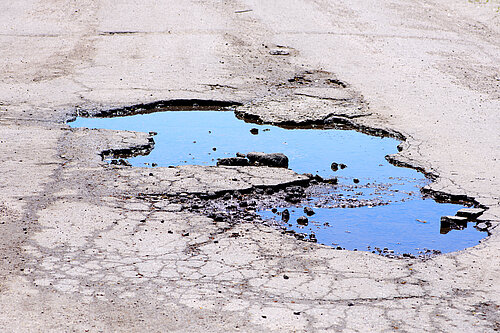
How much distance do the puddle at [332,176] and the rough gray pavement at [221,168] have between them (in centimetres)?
28

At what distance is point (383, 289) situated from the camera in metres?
4.64

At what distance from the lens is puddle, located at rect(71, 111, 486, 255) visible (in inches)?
223

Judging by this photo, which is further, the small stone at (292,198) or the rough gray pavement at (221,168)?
the small stone at (292,198)

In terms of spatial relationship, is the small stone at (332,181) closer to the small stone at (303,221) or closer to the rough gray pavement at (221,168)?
the rough gray pavement at (221,168)

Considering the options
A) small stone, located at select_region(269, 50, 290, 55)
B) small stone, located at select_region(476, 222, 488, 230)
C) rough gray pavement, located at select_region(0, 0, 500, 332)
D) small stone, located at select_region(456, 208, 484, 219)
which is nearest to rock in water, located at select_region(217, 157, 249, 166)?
rough gray pavement, located at select_region(0, 0, 500, 332)

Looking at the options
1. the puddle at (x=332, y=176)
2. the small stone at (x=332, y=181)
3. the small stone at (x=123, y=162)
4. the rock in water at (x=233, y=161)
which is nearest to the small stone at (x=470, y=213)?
the puddle at (x=332, y=176)

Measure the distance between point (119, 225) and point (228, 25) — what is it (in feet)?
30.5

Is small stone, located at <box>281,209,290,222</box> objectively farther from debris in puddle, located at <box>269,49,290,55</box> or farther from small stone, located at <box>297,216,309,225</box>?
debris in puddle, located at <box>269,49,290,55</box>

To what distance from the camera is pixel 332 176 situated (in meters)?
7.05

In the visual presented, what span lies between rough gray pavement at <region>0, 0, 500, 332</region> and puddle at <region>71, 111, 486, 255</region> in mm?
276

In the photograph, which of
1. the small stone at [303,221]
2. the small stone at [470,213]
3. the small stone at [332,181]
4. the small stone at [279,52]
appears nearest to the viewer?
the small stone at [303,221]

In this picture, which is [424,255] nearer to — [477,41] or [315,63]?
[315,63]

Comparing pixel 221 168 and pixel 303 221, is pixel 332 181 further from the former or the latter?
pixel 221 168

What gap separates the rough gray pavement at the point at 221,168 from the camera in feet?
14.3
